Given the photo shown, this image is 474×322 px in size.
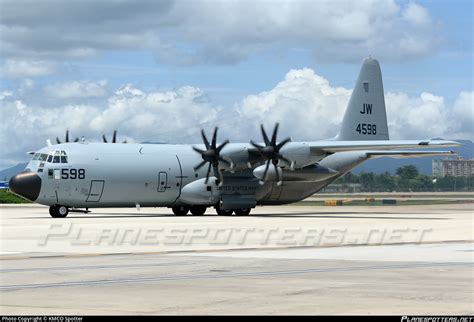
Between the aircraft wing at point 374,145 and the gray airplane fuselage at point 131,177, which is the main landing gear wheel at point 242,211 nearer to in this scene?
the gray airplane fuselage at point 131,177

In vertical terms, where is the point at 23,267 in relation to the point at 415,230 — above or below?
above

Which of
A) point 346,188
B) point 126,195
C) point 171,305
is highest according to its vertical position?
point 171,305

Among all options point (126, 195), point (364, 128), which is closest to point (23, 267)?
point (126, 195)

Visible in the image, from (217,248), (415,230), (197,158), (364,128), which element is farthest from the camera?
(364,128)

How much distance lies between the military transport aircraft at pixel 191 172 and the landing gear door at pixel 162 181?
0.06m

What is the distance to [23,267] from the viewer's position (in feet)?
63.9

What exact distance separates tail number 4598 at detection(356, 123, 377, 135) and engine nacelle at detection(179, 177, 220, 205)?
12.6 meters

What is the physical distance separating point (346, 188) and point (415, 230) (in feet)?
390

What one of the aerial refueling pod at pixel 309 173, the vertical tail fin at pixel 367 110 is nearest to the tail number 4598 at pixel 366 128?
the vertical tail fin at pixel 367 110

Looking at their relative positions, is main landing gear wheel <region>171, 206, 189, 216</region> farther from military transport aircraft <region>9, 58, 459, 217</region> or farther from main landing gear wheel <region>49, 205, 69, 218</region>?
main landing gear wheel <region>49, 205, 69, 218</region>

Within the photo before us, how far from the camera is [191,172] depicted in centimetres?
5294

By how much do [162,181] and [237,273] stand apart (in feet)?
111

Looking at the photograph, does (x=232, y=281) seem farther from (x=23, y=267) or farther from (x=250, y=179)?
(x=250, y=179)

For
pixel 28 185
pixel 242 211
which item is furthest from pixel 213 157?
pixel 28 185
